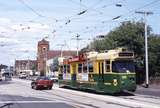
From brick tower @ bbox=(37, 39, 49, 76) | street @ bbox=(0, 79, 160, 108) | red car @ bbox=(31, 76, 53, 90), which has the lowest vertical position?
street @ bbox=(0, 79, 160, 108)

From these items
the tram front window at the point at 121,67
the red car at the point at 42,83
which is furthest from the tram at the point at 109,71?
the red car at the point at 42,83

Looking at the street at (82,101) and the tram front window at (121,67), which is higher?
the tram front window at (121,67)

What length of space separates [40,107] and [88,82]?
594 inches

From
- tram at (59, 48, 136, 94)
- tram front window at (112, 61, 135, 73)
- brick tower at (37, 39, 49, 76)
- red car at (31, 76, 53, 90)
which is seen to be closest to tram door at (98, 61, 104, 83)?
tram at (59, 48, 136, 94)

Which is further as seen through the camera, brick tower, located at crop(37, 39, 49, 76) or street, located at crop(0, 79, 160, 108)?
brick tower, located at crop(37, 39, 49, 76)

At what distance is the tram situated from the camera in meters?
33.7

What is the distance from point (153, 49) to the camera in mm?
62781

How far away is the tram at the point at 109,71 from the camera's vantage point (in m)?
33.7

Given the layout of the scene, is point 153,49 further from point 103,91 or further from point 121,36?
point 103,91

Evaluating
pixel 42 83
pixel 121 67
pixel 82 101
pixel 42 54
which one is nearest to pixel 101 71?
pixel 121 67

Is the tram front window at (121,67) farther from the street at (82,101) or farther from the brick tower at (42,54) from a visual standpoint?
the brick tower at (42,54)

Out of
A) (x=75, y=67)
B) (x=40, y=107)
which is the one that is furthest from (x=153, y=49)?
(x=40, y=107)

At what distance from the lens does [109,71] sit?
1345 inches

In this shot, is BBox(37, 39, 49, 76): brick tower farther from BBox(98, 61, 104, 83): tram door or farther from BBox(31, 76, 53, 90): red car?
BBox(98, 61, 104, 83): tram door
